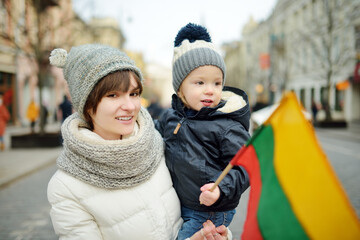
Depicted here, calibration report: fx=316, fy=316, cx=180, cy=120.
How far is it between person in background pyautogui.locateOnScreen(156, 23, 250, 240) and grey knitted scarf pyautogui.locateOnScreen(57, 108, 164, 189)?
27cm

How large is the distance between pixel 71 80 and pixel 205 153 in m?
0.88

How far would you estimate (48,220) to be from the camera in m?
4.86

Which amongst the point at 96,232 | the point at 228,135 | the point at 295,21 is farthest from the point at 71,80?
the point at 295,21

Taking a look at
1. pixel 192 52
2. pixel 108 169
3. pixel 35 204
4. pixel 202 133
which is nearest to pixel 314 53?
pixel 35 204

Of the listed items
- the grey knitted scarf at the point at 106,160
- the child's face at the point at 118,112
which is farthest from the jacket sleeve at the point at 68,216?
the child's face at the point at 118,112

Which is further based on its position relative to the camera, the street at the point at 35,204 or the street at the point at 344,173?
the street at the point at 344,173

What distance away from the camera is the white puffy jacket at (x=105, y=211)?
1560 mm

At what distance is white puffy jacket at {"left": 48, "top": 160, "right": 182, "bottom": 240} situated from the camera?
1.56 meters

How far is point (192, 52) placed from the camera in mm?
2076

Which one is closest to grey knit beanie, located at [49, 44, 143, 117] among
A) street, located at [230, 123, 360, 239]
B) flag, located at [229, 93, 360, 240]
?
flag, located at [229, 93, 360, 240]

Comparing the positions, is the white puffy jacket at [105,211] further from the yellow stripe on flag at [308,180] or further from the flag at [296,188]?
the yellow stripe on flag at [308,180]

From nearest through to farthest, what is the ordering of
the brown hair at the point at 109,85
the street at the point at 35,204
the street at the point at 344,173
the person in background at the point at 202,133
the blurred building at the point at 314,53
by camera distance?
the brown hair at the point at 109,85 → the person in background at the point at 202,133 → the street at the point at 35,204 → the street at the point at 344,173 → the blurred building at the point at 314,53

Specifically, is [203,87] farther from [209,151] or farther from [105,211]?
[105,211]

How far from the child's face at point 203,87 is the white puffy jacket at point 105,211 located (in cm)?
64
